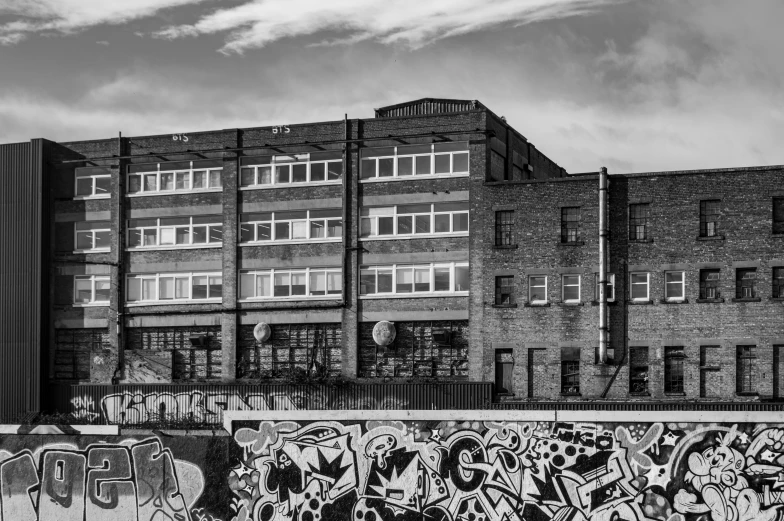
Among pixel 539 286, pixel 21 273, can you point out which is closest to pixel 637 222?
pixel 539 286

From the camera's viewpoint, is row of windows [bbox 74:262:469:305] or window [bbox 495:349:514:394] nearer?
window [bbox 495:349:514:394]

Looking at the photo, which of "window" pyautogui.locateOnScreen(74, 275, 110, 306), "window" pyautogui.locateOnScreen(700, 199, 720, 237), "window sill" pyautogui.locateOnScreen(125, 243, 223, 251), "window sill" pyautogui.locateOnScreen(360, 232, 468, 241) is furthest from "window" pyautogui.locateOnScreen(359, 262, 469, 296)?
"window" pyautogui.locateOnScreen(74, 275, 110, 306)

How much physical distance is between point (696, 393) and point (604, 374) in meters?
3.93

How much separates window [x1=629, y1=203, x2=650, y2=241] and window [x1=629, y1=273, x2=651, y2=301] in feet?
5.29

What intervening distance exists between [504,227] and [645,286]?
268 inches

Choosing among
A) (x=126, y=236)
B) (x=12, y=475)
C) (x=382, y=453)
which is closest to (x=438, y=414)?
(x=382, y=453)

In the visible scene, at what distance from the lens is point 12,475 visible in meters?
34.2

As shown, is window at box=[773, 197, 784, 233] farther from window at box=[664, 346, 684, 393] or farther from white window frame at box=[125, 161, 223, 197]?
white window frame at box=[125, 161, 223, 197]

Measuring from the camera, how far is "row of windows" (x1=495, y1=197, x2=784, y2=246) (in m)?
46.4

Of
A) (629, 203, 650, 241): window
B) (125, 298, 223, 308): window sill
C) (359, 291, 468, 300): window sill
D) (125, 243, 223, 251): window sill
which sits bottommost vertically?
(125, 298, 223, 308): window sill

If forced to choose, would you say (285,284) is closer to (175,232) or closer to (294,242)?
(294,242)

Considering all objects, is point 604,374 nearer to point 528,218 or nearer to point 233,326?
point 528,218

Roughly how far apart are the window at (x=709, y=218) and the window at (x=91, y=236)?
96.7 feet

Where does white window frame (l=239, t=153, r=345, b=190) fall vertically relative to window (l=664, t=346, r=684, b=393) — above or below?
above
